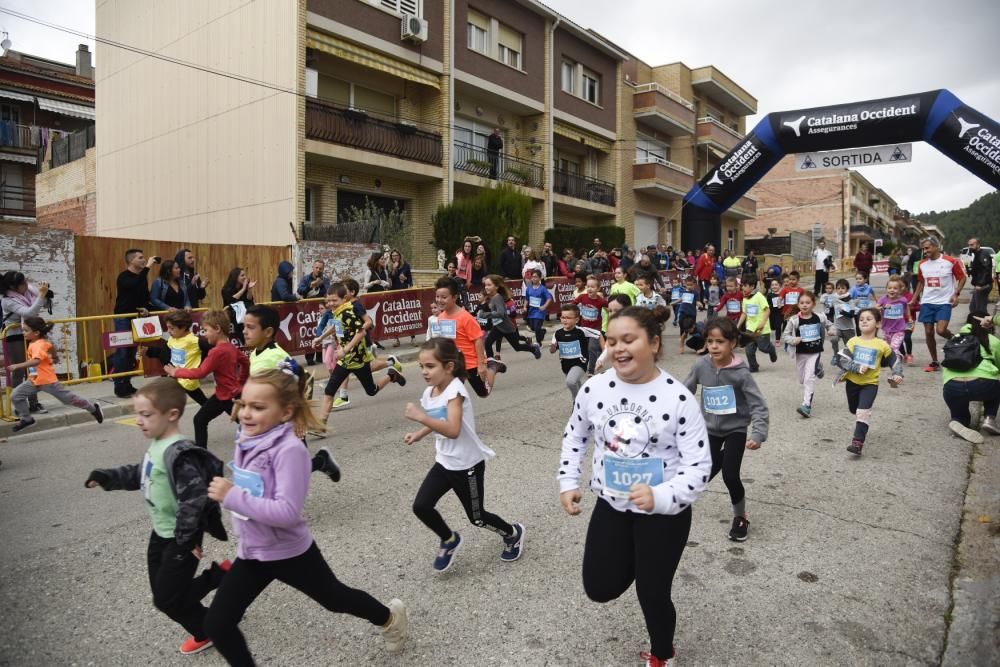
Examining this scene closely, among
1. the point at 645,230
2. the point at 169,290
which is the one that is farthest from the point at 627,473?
the point at 645,230

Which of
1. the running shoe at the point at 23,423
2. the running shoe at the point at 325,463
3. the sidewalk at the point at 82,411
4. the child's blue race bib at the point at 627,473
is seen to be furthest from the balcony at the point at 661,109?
the child's blue race bib at the point at 627,473

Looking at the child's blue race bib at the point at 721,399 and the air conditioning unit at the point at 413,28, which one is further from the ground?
the air conditioning unit at the point at 413,28

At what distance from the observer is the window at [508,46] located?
2509cm

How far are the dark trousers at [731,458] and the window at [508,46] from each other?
22.9 m

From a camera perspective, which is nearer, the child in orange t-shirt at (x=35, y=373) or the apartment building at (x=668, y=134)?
the child in orange t-shirt at (x=35, y=373)

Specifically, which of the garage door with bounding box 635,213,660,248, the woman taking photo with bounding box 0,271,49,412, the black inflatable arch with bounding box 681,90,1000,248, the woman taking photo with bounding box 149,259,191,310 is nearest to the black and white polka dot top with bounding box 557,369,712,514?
the woman taking photo with bounding box 0,271,49,412

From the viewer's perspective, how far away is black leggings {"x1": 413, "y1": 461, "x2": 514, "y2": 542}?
387cm

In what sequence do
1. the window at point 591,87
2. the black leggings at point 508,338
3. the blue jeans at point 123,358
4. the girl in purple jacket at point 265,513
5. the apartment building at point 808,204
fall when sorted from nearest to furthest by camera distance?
the girl in purple jacket at point 265,513, the blue jeans at point 123,358, the black leggings at point 508,338, the window at point 591,87, the apartment building at point 808,204

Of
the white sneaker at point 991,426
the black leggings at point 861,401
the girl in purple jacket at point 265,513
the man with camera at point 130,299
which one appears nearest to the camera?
the girl in purple jacket at point 265,513

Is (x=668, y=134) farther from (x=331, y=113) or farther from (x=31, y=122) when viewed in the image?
(x=31, y=122)

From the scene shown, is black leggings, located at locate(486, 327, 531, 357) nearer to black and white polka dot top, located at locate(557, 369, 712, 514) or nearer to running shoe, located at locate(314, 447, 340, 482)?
running shoe, located at locate(314, 447, 340, 482)

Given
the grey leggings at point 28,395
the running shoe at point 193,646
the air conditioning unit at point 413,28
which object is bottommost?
the running shoe at point 193,646

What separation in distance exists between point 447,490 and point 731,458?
6.00ft

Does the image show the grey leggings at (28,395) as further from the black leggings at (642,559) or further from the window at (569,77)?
the window at (569,77)
